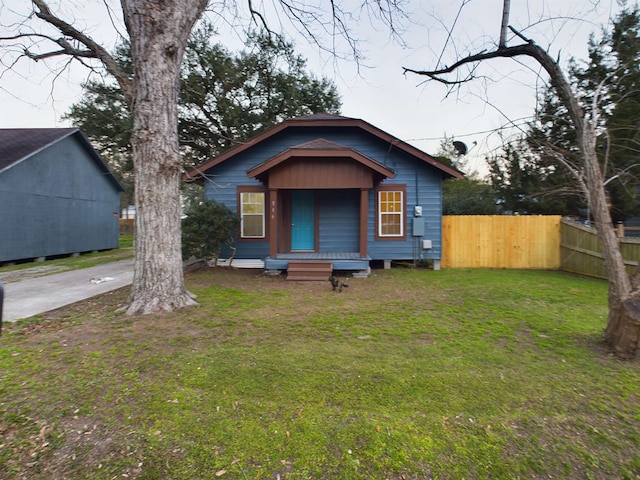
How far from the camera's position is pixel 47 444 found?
96.3 inches

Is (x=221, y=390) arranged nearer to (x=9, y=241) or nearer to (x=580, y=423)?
(x=580, y=423)

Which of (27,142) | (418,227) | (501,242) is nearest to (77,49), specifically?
(418,227)

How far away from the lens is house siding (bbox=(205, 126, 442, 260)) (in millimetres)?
10758

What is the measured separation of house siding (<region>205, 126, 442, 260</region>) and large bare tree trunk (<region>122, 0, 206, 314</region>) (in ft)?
16.9

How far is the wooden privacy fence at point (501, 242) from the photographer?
35.9 ft

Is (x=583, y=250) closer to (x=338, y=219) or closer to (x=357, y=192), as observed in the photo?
(x=357, y=192)

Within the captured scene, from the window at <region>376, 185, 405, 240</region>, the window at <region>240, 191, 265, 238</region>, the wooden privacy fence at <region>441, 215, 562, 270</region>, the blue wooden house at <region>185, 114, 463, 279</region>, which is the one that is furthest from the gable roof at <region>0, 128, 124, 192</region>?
the wooden privacy fence at <region>441, 215, 562, 270</region>

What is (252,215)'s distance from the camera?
10.8 metres

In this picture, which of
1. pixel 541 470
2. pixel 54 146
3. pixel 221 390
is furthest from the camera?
pixel 54 146

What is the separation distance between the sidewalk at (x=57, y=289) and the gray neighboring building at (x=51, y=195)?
148 inches

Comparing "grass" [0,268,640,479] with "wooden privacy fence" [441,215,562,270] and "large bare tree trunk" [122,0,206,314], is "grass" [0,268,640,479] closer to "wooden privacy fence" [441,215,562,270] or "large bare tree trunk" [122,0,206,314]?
"large bare tree trunk" [122,0,206,314]

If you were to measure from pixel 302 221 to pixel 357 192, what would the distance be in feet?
6.61

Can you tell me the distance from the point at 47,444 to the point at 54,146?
1524 centimetres

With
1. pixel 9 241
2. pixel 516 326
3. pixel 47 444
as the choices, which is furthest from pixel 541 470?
pixel 9 241
